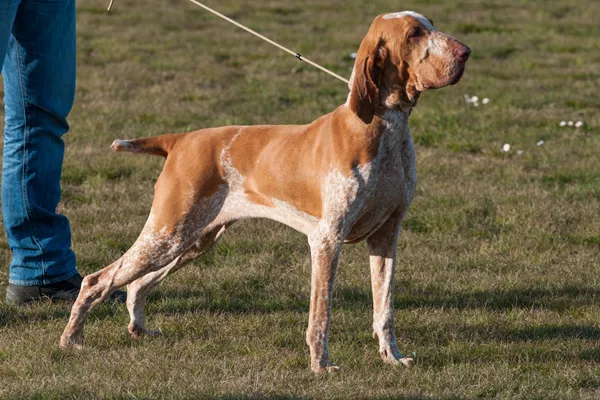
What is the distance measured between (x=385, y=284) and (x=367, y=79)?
108 cm

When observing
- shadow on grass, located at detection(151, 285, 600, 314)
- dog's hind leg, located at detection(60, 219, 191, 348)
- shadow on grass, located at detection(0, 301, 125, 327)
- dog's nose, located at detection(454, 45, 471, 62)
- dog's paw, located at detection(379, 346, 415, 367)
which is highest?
dog's nose, located at detection(454, 45, 471, 62)

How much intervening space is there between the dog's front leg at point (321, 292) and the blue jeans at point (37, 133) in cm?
191

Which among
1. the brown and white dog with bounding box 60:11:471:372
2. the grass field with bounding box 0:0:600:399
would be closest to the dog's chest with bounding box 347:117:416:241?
the brown and white dog with bounding box 60:11:471:372

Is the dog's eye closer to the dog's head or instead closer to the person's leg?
the dog's head

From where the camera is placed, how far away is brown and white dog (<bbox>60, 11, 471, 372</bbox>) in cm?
431

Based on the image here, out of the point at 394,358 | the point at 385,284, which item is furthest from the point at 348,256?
the point at 394,358

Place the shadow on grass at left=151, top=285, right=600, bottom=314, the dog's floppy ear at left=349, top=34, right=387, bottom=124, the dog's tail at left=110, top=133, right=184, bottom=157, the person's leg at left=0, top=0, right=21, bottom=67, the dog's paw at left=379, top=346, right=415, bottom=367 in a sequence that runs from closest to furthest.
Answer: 1. the dog's floppy ear at left=349, top=34, right=387, bottom=124
2. the dog's paw at left=379, top=346, right=415, bottom=367
3. the dog's tail at left=110, top=133, right=184, bottom=157
4. the person's leg at left=0, top=0, right=21, bottom=67
5. the shadow on grass at left=151, top=285, right=600, bottom=314

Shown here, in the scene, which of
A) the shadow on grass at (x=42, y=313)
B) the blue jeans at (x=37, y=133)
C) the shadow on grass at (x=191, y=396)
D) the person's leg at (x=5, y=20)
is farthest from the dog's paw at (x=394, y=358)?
the person's leg at (x=5, y=20)

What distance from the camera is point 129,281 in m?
4.96

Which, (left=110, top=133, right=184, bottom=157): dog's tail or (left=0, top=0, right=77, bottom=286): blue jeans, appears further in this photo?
(left=0, top=0, right=77, bottom=286): blue jeans

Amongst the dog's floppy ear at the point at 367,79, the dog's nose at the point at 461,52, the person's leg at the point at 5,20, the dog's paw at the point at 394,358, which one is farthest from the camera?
the person's leg at the point at 5,20

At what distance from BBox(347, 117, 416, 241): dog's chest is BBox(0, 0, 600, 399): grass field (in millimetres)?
702

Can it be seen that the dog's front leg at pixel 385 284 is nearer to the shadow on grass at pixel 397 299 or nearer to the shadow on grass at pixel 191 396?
the shadow on grass at pixel 191 396

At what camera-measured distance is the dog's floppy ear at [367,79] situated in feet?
14.1
